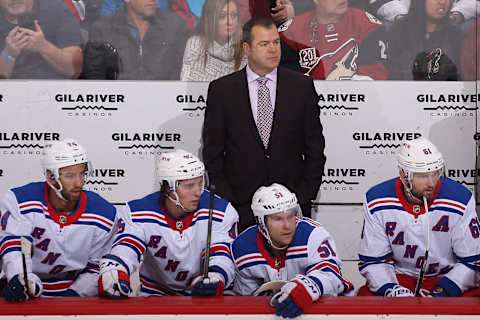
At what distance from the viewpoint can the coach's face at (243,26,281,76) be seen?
4.66 m

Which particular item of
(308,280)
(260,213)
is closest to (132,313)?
(308,280)

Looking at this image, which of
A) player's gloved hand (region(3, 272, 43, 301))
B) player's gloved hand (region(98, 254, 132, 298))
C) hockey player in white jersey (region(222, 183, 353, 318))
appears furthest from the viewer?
hockey player in white jersey (region(222, 183, 353, 318))

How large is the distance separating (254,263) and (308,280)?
69cm

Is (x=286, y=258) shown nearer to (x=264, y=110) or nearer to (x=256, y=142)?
(x=256, y=142)

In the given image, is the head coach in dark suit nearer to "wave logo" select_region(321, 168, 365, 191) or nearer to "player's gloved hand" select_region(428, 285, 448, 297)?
"wave logo" select_region(321, 168, 365, 191)

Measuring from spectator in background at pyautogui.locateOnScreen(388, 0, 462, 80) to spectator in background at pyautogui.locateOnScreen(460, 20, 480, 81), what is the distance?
0.16 feet

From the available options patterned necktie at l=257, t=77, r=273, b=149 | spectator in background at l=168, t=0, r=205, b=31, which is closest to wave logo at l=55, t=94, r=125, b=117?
spectator in background at l=168, t=0, r=205, b=31

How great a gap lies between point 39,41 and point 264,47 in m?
1.57

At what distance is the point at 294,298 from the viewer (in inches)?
121

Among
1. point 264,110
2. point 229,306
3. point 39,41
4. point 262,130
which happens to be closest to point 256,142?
point 262,130

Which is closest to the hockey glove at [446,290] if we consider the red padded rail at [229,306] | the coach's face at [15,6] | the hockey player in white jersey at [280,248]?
the hockey player in white jersey at [280,248]

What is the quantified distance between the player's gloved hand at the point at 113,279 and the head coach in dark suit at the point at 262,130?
109 centimetres

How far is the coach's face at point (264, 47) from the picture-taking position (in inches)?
183

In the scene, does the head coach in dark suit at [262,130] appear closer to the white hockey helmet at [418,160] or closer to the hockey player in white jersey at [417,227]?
the hockey player in white jersey at [417,227]
